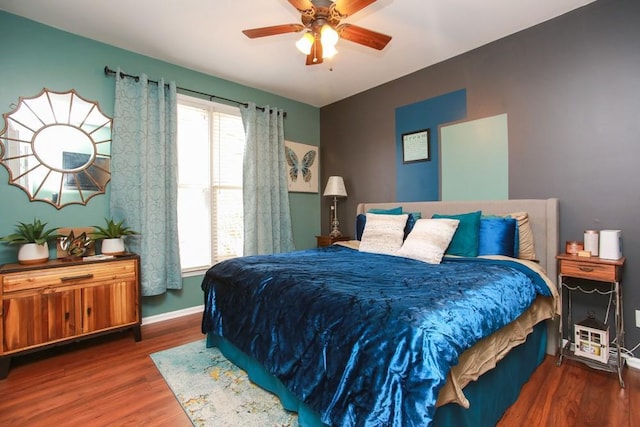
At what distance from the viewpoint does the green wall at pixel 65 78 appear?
96.1 inches

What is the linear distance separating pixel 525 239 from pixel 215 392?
8.60 feet

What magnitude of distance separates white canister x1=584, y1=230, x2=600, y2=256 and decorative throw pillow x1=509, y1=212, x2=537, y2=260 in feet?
1.11

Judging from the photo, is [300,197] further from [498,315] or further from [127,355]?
[498,315]

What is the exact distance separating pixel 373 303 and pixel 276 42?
2670mm

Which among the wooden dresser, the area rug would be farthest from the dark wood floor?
the wooden dresser

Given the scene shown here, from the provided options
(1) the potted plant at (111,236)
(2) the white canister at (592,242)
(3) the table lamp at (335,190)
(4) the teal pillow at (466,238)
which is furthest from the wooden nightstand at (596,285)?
(1) the potted plant at (111,236)

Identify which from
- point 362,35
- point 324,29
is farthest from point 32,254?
point 362,35

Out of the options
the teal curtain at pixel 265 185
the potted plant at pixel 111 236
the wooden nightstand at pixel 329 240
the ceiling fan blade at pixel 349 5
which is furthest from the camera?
the wooden nightstand at pixel 329 240

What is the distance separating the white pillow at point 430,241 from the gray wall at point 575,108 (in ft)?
2.86

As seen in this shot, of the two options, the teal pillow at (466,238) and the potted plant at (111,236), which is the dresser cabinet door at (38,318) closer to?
the potted plant at (111,236)

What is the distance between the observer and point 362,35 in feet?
6.98

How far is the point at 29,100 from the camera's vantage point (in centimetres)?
252

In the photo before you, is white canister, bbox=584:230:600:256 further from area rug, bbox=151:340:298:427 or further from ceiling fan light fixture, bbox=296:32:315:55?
ceiling fan light fixture, bbox=296:32:315:55

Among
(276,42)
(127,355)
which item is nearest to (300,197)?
(276,42)
